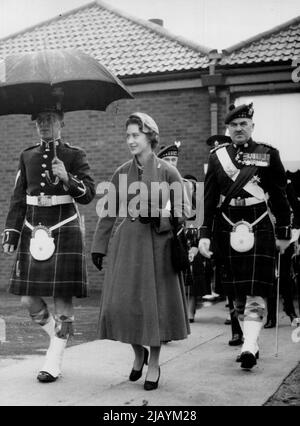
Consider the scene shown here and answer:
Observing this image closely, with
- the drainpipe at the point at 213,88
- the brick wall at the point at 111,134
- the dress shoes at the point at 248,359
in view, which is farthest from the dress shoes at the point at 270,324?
the drainpipe at the point at 213,88

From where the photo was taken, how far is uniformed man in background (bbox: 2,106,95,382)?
548 cm

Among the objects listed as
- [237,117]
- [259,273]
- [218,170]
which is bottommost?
[259,273]

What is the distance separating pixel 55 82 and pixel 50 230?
1094mm

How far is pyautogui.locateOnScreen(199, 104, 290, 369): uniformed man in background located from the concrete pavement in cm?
50

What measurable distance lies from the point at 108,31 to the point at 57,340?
1120cm

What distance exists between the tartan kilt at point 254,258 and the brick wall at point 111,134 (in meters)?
7.24

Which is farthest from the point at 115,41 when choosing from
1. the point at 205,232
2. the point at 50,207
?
the point at 50,207

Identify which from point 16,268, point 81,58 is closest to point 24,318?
point 16,268

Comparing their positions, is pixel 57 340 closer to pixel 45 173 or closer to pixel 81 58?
pixel 45 173

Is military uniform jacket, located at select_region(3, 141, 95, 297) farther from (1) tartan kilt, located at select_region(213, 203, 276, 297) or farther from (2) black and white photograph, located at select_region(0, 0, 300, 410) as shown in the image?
(1) tartan kilt, located at select_region(213, 203, 276, 297)

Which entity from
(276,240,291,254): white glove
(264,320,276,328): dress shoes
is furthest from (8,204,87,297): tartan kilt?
(264,320,276,328): dress shoes

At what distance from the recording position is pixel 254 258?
5930 millimetres

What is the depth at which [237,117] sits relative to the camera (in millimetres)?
6004
